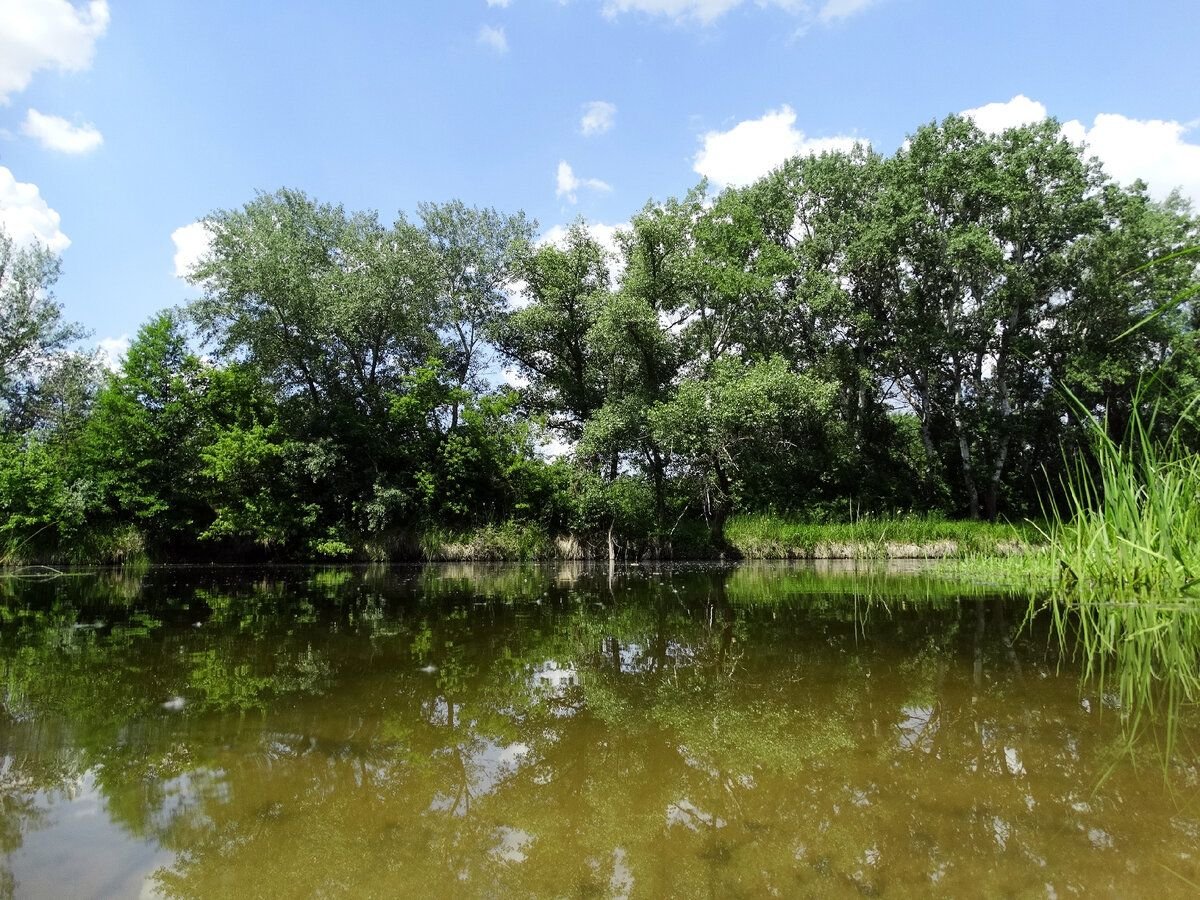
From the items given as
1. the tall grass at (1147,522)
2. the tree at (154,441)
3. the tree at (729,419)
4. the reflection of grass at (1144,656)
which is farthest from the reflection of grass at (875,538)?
the tree at (154,441)

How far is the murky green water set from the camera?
202 cm

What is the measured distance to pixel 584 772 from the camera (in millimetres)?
2795

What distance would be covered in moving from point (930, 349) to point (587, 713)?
2339cm

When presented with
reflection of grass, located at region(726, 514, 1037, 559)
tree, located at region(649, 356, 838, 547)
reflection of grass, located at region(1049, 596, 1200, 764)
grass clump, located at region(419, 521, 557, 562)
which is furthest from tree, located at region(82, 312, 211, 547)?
reflection of grass, located at region(1049, 596, 1200, 764)

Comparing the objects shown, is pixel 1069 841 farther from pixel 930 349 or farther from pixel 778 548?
pixel 930 349

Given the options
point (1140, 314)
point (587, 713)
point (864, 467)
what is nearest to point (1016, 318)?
point (1140, 314)

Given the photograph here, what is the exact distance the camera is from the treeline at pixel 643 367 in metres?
20.1

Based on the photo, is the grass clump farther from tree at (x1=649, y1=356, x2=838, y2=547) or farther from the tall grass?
the tall grass

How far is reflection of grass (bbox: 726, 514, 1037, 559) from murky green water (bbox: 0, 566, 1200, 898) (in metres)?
14.5

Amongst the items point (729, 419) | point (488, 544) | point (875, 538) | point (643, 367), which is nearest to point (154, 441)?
point (488, 544)

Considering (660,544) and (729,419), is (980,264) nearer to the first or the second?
(729,419)

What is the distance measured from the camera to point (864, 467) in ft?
83.9

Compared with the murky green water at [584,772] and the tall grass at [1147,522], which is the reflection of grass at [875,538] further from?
the murky green water at [584,772]

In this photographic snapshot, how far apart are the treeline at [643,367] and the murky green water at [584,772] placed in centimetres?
1541
